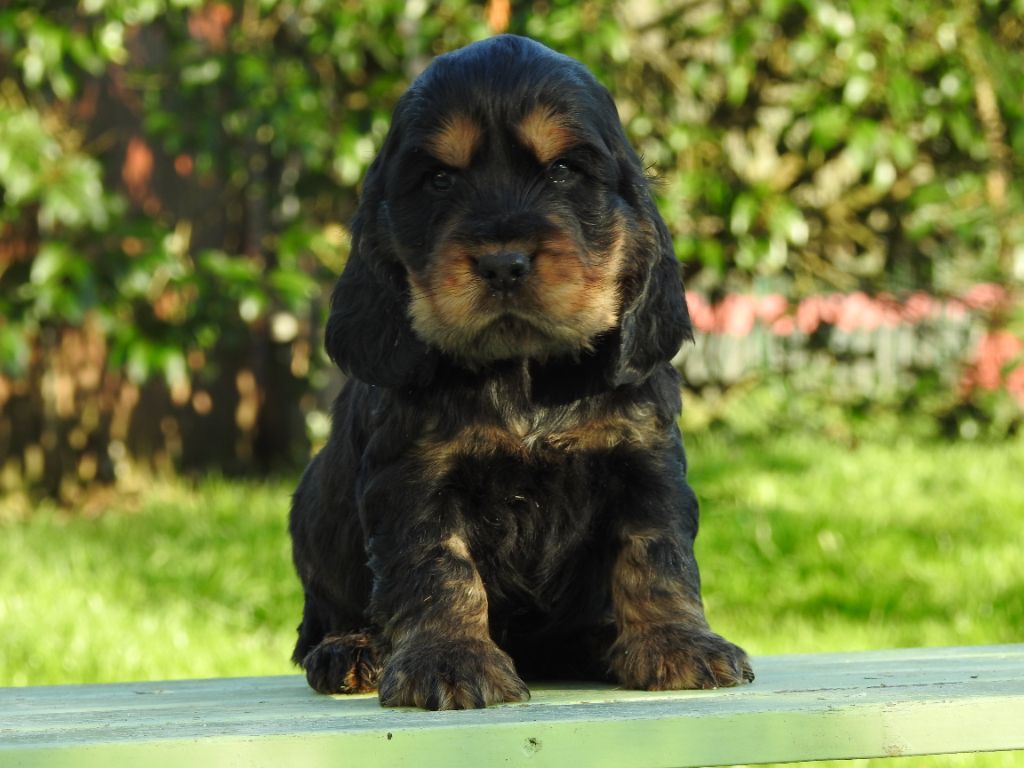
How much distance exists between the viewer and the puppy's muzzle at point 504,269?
8.66ft

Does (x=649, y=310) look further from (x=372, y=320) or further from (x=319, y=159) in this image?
(x=319, y=159)

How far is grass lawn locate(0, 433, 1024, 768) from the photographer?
4977 mm

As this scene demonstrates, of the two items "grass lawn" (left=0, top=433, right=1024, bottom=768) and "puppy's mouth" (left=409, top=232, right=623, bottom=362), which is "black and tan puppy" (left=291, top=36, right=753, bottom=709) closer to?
"puppy's mouth" (left=409, top=232, right=623, bottom=362)

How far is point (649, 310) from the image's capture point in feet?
9.93

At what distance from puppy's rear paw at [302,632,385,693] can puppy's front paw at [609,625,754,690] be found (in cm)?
53

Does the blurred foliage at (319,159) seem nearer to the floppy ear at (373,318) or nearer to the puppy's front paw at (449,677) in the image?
the floppy ear at (373,318)

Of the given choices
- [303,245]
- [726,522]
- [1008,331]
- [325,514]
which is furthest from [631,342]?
[1008,331]

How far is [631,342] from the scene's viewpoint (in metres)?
2.94

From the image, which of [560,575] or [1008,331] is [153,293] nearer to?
[1008,331]

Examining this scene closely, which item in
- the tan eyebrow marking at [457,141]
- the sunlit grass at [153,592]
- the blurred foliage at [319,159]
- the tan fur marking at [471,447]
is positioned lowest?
the sunlit grass at [153,592]

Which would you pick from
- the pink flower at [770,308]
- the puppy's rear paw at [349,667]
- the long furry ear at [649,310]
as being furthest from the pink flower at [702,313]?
the puppy's rear paw at [349,667]

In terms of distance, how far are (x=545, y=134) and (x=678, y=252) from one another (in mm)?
4705

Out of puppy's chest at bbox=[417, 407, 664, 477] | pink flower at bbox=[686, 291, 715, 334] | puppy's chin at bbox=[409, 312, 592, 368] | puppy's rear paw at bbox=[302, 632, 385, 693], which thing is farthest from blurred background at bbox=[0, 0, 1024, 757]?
puppy's chin at bbox=[409, 312, 592, 368]

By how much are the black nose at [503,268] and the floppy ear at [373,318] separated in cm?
29
